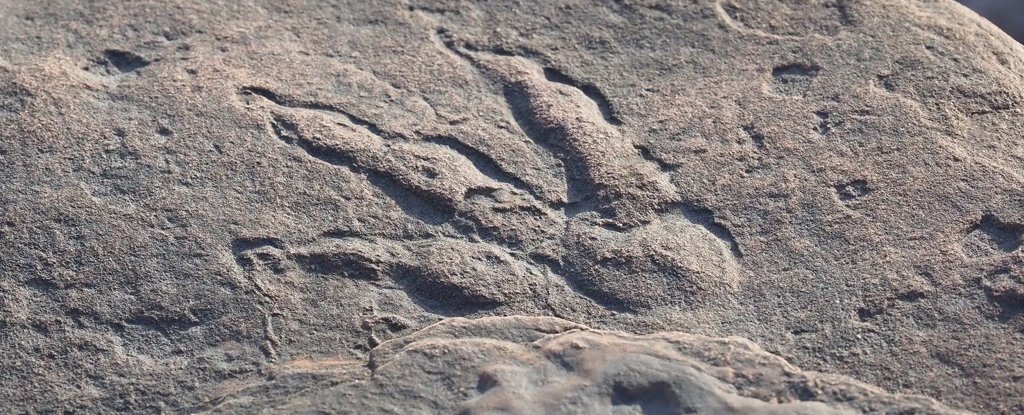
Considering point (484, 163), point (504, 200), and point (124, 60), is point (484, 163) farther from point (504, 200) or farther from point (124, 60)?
point (124, 60)

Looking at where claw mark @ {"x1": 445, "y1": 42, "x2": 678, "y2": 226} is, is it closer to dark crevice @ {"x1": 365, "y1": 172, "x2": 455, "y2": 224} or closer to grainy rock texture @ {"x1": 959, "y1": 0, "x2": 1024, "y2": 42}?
dark crevice @ {"x1": 365, "y1": 172, "x2": 455, "y2": 224}

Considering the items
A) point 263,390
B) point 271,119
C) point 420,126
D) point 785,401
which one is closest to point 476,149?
point 420,126

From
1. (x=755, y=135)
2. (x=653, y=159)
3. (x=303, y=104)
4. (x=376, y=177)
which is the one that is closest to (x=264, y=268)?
(x=376, y=177)

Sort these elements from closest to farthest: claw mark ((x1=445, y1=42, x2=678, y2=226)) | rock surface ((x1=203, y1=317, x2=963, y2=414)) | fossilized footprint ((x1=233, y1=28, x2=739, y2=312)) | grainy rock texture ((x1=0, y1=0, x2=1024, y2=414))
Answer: rock surface ((x1=203, y1=317, x2=963, y2=414))
grainy rock texture ((x1=0, y1=0, x2=1024, y2=414))
fossilized footprint ((x1=233, y1=28, x2=739, y2=312))
claw mark ((x1=445, y1=42, x2=678, y2=226))

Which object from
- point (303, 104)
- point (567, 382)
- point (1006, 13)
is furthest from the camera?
point (1006, 13)

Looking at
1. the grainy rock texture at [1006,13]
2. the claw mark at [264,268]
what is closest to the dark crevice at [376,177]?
the claw mark at [264,268]

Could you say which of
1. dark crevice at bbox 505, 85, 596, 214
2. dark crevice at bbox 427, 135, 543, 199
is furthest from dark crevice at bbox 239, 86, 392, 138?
dark crevice at bbox 505, 85, 596, 214

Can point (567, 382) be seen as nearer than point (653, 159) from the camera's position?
Yes

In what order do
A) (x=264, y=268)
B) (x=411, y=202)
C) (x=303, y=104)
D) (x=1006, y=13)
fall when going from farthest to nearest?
(x=1006, y=13), (x=303, y=104), (x=411, y=202), (x=264, y=268)
